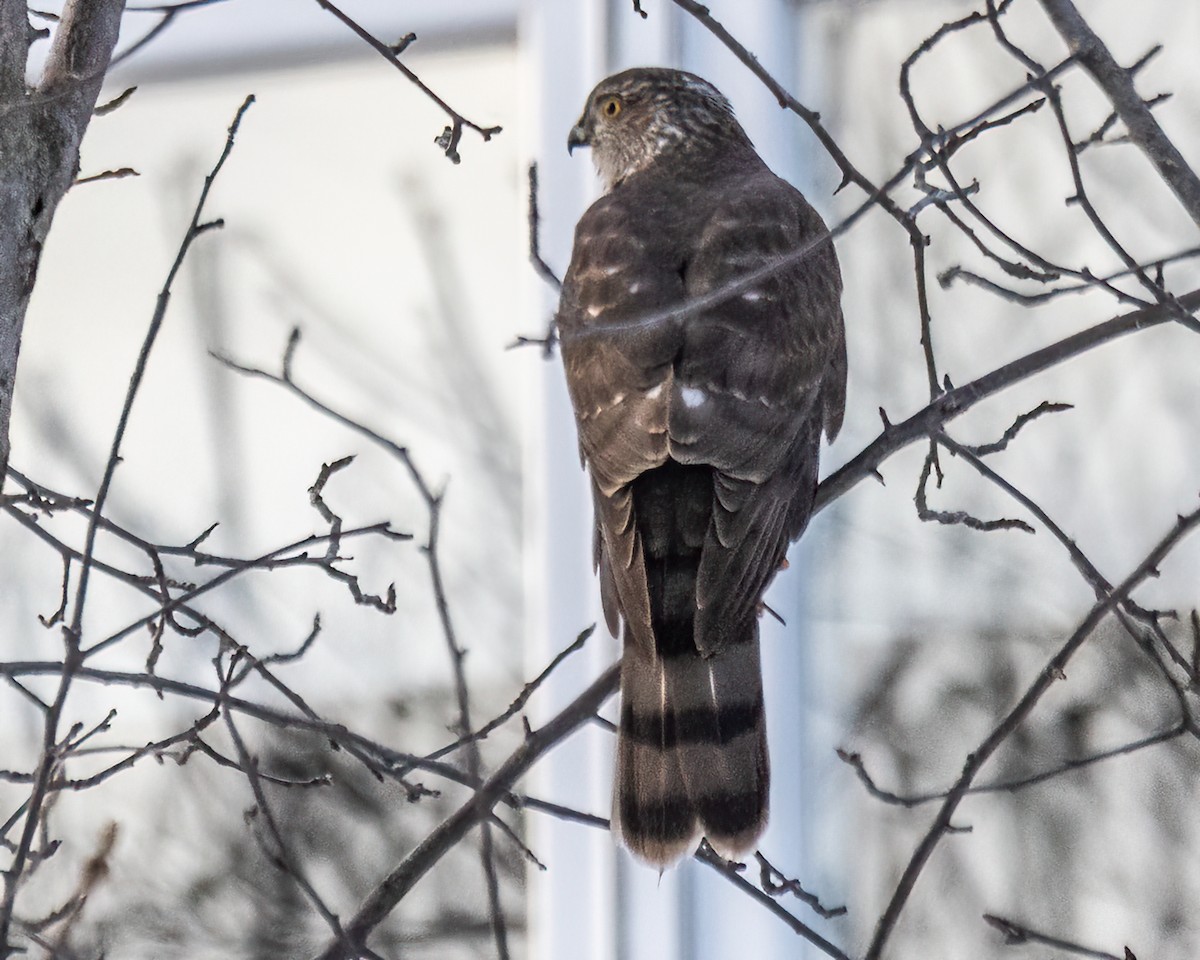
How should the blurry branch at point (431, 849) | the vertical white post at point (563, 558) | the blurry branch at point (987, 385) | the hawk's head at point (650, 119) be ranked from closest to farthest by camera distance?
1. the blurry branch at point (431, 849)
2. the blurry branch at point (987, 385)
3. the hawk's head at point (650, 119)
4. the vertical white post at point (563, 558)

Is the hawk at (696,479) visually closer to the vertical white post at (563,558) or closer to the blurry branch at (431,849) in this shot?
the blurry branch at (431,849)

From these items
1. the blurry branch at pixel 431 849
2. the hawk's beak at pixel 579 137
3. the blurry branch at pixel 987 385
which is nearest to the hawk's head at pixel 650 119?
the hawk's beak at pixel 579 137

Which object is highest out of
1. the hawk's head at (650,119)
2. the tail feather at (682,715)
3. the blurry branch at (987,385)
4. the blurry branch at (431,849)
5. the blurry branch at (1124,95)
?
the hawk's head at (650,119)

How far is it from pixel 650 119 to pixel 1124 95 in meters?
1.58

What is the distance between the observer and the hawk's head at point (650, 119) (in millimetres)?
3242

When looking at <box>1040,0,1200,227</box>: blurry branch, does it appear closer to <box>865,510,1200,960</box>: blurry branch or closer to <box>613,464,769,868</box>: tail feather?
<box>865,510,1200,960</box>: blurry branch

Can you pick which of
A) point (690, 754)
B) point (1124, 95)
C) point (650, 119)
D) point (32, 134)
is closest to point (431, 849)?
point (690, 754)

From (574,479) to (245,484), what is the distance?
1044 millimetres

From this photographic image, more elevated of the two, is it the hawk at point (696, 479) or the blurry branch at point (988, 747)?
the hawk at point (696, 479)

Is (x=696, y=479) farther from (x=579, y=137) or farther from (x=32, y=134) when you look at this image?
(x=579, y=137)

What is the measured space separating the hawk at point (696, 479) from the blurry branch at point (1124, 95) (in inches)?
20.1

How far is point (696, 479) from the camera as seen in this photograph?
2.37 meters

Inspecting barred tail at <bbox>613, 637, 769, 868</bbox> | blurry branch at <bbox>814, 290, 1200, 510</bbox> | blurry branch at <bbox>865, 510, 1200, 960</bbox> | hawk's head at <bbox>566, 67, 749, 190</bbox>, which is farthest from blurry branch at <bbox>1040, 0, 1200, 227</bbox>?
hawk's head at <bbox>566, 67, 749, 190</bbox>

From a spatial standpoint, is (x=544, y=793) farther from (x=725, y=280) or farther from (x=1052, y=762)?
(x=725, y=280)
